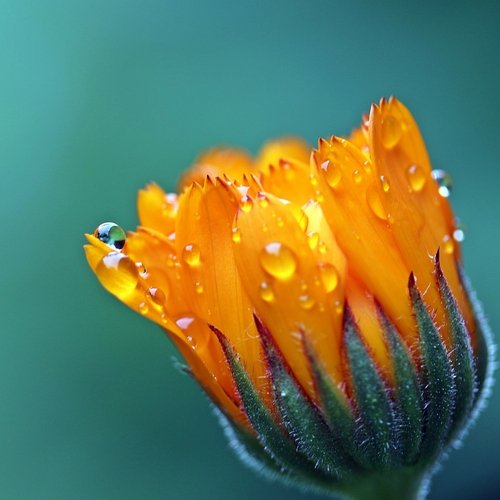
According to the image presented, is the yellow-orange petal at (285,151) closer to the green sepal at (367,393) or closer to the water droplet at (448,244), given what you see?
the water droplet at (448,244)

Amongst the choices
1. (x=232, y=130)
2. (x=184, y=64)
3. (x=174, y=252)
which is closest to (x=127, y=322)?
(x=232, y=130)

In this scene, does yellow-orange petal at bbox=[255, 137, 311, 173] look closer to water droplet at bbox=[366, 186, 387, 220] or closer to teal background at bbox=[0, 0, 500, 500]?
water droplet at bbox=[366, 186, 387, 220]

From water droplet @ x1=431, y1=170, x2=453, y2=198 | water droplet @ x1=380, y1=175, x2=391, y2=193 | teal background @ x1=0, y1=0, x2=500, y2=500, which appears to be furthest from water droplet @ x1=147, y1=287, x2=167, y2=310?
teal background @ x1=0, y1=0, x2=500, y2=500

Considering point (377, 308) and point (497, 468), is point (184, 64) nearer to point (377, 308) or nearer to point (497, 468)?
point (497, 468)

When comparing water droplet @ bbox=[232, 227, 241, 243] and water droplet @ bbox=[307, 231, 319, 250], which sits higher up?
water droplet @ bbox=[232, 227, 241, 243]

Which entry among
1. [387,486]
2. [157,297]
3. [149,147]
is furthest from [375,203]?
[149,147]
